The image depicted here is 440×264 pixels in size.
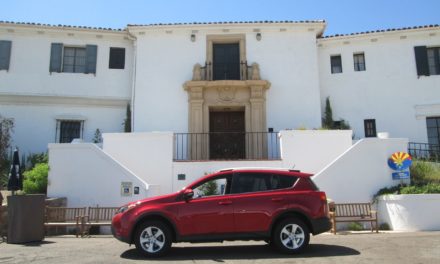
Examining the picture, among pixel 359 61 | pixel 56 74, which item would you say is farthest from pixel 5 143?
pixel 359 61

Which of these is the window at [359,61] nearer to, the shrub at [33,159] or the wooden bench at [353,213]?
the wooden bench at [353,213]

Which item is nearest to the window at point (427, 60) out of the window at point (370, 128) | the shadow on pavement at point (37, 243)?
the window at point (370, 128)

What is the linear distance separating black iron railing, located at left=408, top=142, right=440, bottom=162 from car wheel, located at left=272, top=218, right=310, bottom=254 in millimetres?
10786

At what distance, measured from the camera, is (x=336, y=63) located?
18.6m

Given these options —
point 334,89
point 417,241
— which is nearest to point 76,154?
point 417,241

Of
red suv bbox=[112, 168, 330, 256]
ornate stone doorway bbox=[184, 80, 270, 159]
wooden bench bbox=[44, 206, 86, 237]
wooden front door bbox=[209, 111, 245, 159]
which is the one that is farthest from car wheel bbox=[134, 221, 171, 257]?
ornate stone doorway bbox=[184, 80, 270, 159]

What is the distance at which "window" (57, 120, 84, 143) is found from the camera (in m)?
17.8

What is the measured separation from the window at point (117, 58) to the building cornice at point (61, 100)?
163 cm

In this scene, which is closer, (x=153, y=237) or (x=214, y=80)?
(x=153, y=237)

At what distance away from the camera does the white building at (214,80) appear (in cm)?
1714

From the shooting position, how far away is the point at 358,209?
39.5 feet

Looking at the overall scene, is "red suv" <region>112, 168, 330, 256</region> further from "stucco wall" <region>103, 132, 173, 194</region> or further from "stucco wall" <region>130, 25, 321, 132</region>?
"stucco wall" <region>130, 25, 321, 132</region>

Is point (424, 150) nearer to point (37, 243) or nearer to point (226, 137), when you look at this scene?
point (226, 137)

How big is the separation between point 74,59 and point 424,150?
16572 millimetres
